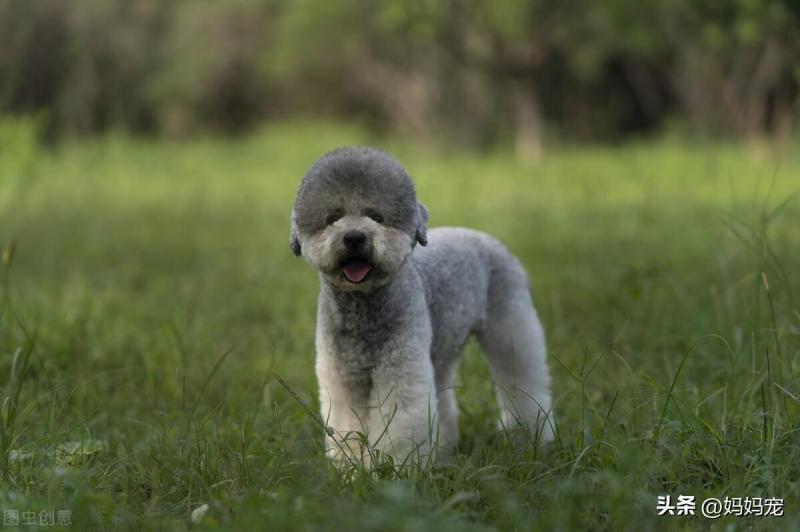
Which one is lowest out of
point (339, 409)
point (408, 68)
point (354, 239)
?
point (339, 409)

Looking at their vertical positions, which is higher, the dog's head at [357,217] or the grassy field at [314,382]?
the dog's head at [357,217]

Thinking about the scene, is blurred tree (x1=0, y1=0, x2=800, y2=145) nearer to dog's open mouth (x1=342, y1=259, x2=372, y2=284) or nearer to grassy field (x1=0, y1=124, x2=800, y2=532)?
grassy field (x1=0, y1=124, x2=800, y2=532)

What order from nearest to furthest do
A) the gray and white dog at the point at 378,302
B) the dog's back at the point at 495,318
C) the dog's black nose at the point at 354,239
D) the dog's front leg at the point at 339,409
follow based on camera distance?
1. the dog's black nose at the point at 354,239
2. the gray and white dog at the point at 378,302
3. the dog's front leg at the point at 339,409
4. the dog's back at the point at 495,318

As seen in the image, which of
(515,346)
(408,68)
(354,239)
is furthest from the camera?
(408,68)

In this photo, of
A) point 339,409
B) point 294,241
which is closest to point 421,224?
point 294,241

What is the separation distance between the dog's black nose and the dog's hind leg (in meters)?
1.28

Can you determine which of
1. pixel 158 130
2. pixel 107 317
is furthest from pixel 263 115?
pixel 107 317

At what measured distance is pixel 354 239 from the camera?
10.9 ft

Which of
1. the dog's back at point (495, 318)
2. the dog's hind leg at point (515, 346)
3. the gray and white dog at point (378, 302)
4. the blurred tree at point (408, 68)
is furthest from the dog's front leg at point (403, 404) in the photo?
the blurred tree at point (408, 68)

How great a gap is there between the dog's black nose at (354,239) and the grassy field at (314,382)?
0.69 meters

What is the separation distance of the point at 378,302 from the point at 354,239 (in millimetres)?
410

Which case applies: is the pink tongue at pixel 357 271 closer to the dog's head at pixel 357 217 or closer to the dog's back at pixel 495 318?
the dog's head at pixel 357 217

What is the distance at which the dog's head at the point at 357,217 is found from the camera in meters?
3.36

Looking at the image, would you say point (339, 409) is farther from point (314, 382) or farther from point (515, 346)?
point (314, 382)
